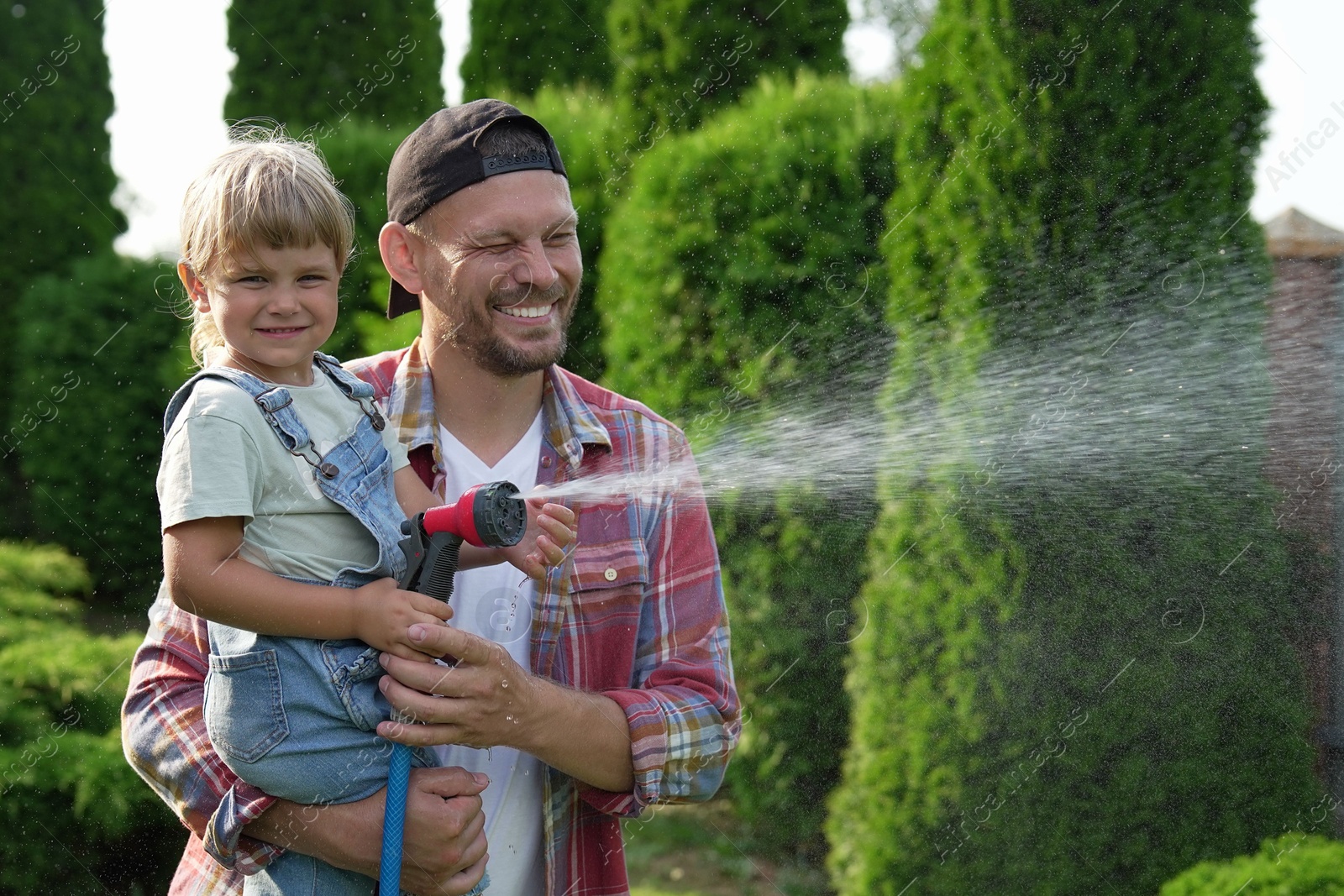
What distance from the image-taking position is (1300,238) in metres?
4.35

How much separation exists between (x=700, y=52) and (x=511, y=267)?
4.27 metres

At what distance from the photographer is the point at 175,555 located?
189cm

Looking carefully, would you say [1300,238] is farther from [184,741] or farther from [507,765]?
[184,741]

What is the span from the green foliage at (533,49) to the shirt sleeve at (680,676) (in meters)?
7.44

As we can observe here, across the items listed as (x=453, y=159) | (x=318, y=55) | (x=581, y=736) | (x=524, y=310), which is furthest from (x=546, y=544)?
(x=318, y=55)

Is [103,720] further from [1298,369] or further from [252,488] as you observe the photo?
[1298,369]

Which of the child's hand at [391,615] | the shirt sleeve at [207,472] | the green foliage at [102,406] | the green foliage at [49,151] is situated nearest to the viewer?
the shirt sleeve at [207,472]

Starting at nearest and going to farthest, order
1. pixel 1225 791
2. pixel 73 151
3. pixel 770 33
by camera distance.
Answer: pixel 1225 791
pixel 770 33
pixel 73 151

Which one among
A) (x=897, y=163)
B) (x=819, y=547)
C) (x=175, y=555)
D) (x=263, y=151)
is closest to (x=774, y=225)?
(x=897, y=163)

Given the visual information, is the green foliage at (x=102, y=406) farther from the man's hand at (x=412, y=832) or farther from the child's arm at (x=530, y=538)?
the man's hand at (x=412, y=832)

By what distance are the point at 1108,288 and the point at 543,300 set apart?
2291mm

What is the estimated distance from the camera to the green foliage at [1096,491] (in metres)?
3.88

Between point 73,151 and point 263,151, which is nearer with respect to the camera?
point 263,151

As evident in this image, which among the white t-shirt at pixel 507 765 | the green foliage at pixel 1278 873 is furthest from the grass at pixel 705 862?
the white t-shirt at pixel 507 765
